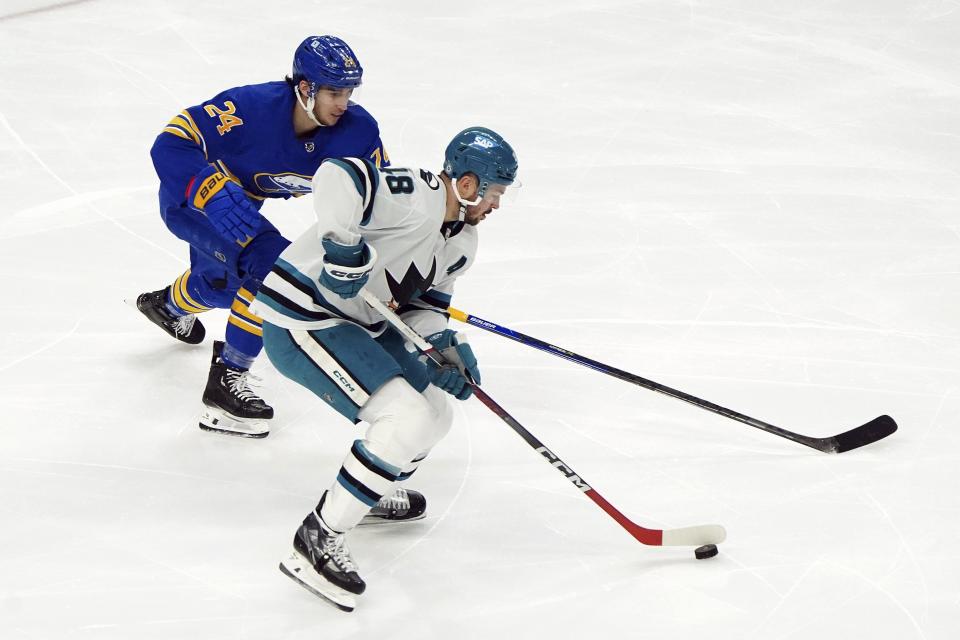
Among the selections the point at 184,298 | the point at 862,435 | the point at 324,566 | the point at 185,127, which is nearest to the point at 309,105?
the point at 185,127

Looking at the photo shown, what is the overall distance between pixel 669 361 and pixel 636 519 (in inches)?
36.2

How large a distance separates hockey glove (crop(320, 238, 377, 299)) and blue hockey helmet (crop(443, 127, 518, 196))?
11.2 inches

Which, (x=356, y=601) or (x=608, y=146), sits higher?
(x=608, y=146)

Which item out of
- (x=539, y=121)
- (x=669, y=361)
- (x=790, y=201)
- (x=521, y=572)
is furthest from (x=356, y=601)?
(x=539, y=121)

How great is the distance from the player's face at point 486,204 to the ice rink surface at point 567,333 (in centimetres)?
77

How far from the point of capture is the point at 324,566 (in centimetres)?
250

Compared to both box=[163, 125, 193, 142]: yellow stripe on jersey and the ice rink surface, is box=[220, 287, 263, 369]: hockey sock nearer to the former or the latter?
the ice rink surface

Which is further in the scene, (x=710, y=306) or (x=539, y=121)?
(x=539, y=121)

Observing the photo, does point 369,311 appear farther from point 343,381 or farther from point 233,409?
point 233,409

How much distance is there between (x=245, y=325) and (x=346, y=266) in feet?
2.80

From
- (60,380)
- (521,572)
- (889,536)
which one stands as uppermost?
(889,536)

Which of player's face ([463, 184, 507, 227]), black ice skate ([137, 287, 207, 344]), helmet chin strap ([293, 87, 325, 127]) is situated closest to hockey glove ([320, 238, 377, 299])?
player's face ([463, 184, 507, 227])

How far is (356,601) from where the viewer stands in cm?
253

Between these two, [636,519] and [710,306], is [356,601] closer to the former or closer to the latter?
[636,519]
